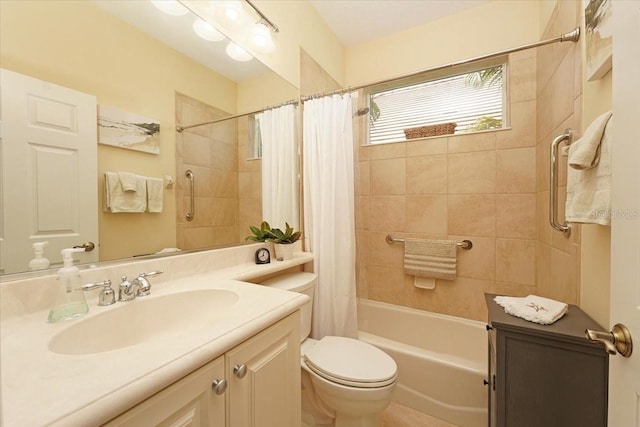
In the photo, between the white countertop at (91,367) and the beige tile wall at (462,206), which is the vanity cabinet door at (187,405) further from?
the beige tile wall at (462,206)

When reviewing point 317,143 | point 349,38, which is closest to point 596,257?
point 317,143

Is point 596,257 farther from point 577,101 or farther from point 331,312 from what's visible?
point 331,312

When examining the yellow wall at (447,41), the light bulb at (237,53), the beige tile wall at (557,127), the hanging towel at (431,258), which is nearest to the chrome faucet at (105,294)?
the light bulb at (237,53)

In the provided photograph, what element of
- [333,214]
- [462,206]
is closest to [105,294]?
[333,214]

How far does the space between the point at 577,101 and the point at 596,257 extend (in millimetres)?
705

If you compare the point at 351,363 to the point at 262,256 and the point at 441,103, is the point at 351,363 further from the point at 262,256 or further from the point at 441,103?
the point at 441,103

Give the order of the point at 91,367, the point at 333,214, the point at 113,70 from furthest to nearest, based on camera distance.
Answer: the point at 333,214 → the point at 113,70 → the point at 91,367

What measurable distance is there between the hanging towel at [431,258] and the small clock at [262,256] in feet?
4.02

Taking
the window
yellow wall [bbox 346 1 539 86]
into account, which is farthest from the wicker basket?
yellow wall [bbox 346 1 539 86]

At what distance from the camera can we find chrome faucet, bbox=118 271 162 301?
856mm

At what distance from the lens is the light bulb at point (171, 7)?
110 centimetres

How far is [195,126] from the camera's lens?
1.28m

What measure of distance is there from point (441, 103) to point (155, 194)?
2.22 meters

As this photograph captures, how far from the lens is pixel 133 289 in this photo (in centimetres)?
87
